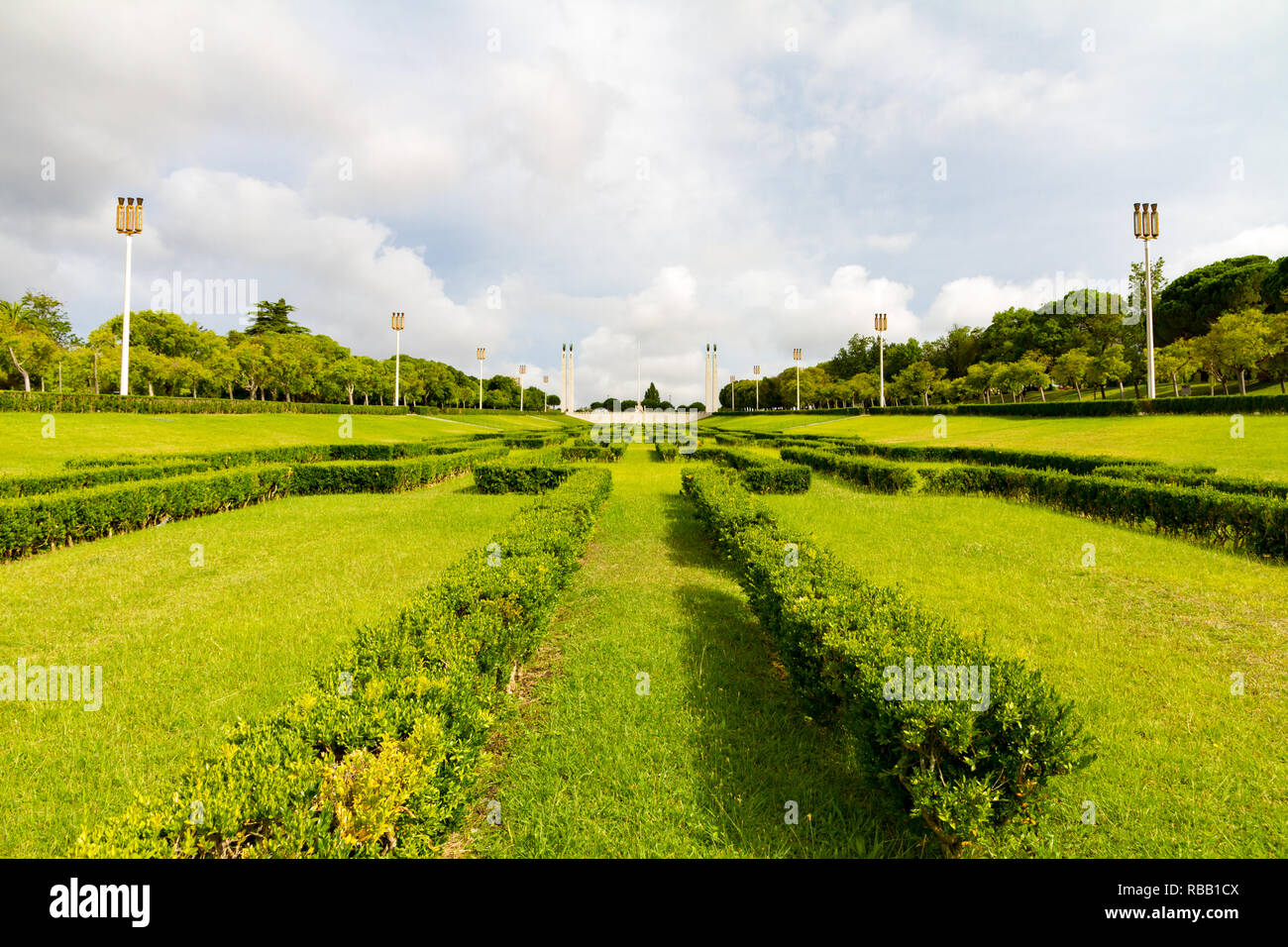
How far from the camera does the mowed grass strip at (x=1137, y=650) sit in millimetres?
2959

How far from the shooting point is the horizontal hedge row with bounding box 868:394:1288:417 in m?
27.9

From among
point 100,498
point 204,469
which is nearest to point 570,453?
point 204,469

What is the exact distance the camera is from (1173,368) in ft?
140

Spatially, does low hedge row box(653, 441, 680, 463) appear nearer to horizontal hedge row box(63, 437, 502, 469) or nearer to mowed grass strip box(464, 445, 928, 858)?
horizontal hedge row box(63, 437, 502, 469)

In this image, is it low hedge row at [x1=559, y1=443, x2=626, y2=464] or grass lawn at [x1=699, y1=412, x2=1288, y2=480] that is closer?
grass lawn at [x1=699, y1=412, x2=1288, y2=480]

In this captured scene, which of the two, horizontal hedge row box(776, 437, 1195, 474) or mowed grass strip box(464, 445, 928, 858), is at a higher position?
horizontal hedge row box(776, 437, 1195, 474)

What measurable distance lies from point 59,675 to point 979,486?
17.6m

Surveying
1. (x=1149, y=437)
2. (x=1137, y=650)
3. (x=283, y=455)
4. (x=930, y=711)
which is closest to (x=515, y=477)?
(x=283, y=455)

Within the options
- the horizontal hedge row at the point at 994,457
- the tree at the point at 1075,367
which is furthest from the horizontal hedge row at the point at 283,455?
the tree at the point at 1075,367

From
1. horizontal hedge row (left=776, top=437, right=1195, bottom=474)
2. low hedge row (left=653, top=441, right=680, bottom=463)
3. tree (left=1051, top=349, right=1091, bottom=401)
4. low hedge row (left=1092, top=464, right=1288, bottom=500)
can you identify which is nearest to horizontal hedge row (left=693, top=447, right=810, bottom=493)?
horizontal hedge row (left=776, top=437, right=1195, bottom=474)

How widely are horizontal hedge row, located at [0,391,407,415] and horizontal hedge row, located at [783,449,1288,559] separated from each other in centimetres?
4186

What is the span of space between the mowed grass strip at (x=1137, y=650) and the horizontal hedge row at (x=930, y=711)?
1.75 feet

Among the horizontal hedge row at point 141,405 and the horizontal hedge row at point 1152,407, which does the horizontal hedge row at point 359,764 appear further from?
the horizontal hedge row at point 1152,407

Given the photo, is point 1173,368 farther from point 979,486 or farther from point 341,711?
point 341,711
